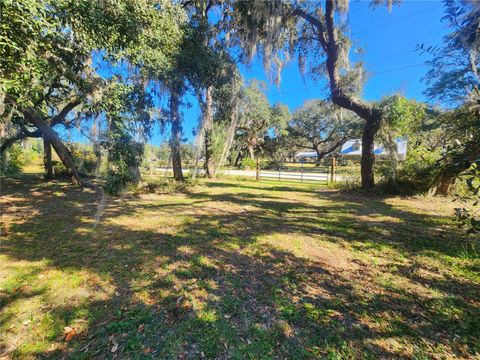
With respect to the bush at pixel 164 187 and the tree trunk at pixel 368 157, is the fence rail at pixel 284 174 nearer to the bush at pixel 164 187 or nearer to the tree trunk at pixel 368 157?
the bush at pixel 164 187

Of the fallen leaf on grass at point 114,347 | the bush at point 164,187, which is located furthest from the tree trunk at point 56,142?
the fallen leaf on grass at point 114,347

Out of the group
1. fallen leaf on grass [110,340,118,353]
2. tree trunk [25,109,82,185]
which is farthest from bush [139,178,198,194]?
fallen leaf on grass [110,340,118,353]

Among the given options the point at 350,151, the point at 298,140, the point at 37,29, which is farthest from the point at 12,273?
the point at 350,151

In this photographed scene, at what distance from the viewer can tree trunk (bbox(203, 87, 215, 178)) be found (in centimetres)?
745

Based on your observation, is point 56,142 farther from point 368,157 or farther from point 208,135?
point 368,157

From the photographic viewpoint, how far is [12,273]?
254 centimetres

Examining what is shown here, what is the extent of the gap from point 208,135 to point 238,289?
7876 millimetres

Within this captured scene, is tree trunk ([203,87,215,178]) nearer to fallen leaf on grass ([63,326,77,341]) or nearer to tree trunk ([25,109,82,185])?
tree trunk ([25,109,82,185])

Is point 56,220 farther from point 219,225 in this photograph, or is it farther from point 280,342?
point 280,342

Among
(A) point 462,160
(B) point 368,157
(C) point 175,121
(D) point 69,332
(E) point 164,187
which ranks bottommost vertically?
(D) point 69,332

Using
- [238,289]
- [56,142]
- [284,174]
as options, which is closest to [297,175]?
[284,174]

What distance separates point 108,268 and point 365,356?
268 centimetres

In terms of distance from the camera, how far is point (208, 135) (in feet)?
30.9

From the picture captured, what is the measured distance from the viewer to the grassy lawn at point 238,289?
1633 mm
